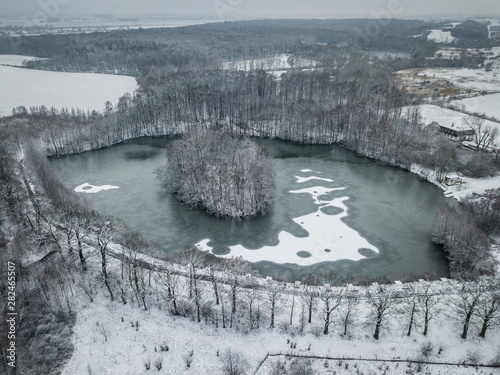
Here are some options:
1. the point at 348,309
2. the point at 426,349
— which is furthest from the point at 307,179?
the point at 426,349

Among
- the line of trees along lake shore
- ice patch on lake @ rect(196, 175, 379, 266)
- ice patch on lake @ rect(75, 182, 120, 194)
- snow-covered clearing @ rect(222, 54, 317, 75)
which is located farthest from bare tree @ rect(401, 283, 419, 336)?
snow-covered clearing @ rect(222, 54, 317, 75)

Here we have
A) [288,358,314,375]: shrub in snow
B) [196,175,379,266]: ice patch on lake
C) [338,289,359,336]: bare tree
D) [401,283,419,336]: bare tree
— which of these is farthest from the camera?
[196,175,379,266]: ice patch on lake

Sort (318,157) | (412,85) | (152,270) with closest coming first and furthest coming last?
1. (152,270)
2. (318,157)
3. (412,85)

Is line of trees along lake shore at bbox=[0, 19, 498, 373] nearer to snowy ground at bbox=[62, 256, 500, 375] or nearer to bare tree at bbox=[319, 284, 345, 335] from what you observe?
bare tree at bbox=[319, 284, 345, 335]

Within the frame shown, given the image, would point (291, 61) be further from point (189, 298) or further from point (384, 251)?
point (189, 298)

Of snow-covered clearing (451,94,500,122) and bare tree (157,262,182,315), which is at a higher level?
→ snow-covered clearing (451,94,500,122)

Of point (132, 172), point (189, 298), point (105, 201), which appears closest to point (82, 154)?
point (132, 172)
